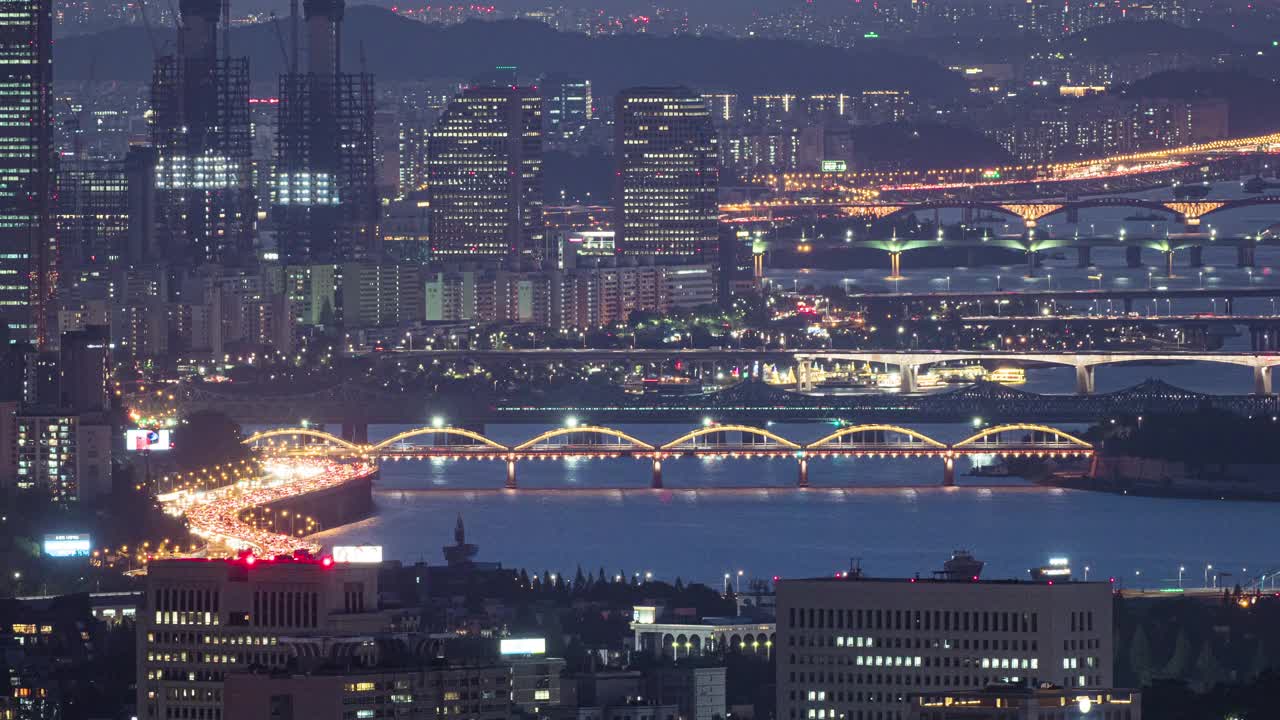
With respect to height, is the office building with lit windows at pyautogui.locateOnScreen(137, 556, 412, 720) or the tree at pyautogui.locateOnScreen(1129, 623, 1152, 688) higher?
the office building with lit windows at pyautogui.locateOnScreen(137, 556, 412, 720)

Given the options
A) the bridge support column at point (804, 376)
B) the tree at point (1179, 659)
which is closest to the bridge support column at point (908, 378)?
the bridge support column at point (804, 376)

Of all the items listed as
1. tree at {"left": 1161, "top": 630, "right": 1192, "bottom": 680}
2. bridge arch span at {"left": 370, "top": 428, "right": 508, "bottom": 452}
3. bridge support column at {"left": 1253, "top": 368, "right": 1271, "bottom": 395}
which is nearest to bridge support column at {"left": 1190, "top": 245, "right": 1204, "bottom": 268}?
bridge support column at {"left": 1253, "top": 368, "right": 1271, "bottom": 395}

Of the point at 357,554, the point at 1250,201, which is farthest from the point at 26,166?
the point at 357,554

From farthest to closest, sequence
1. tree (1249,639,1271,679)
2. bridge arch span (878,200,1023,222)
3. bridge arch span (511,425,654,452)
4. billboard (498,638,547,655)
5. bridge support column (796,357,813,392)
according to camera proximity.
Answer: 1. bridge arch span (878,200,1023,222)
2. bridge support column (796,357,813,392)
3. bridge arch span (511,425,654,452)
4. tree (1249,639,1271,679)
5. billboard (498,638,547,655)

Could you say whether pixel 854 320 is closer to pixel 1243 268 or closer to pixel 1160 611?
pixel 1243 268

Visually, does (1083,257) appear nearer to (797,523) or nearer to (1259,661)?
(797,523)

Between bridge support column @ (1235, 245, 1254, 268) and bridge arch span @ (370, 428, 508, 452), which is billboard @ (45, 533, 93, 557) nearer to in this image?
bridge arch span @ (370, 428, 508, 452)

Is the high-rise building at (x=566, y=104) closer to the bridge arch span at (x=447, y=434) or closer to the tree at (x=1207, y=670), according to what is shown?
the bridge arch span at (x=447, y=434)
